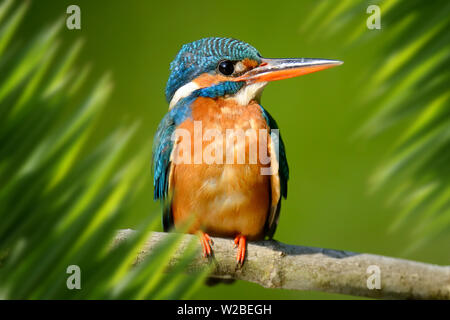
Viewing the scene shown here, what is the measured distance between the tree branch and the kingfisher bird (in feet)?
1.14

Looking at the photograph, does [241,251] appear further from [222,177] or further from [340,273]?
[222,177]

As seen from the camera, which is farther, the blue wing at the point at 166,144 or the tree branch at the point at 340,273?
the blue wing at the point at 166,144

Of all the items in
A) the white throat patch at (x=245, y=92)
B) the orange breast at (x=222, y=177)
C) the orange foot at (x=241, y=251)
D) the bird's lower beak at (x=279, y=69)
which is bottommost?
the orange foot at (x=241, y=251)

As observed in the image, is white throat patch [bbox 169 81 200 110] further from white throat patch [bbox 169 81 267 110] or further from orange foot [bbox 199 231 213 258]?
orange foot [bbox 199 231 213 258]

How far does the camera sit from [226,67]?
7.25ft

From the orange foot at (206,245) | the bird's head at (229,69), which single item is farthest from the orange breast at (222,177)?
the orange foot at (206,245)

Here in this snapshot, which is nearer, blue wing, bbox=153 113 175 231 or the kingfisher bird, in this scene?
the kingfisher bird

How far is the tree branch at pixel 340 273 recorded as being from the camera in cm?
153

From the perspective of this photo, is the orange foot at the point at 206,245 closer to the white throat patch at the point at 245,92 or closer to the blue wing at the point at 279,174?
the blue wing at the point at 279,174

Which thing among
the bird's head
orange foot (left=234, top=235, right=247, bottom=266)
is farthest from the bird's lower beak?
orange foot (left=234, top=235, right=247, bottom=266)

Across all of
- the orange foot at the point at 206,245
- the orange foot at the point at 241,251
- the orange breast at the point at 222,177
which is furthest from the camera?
the orange breast at the point at 222,177

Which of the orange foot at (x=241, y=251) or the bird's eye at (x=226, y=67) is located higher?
the bird's eye at (x=226, y=67)

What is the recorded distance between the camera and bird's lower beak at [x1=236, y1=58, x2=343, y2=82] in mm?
2074

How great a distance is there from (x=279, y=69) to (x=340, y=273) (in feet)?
3.25
